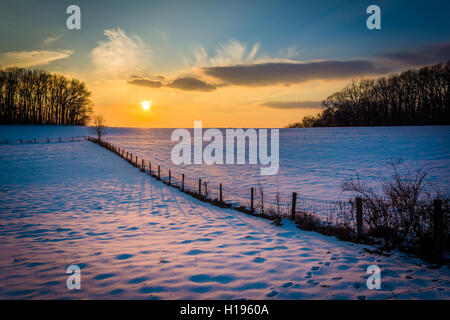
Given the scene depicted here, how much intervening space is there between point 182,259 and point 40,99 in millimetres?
102811

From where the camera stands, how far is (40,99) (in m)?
78.8

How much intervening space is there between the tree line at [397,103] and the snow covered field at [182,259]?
74908 mm

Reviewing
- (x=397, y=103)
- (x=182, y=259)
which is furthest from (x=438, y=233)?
(x=397, y=103)

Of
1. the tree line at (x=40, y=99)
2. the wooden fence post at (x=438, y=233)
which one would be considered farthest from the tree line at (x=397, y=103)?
the tree line at (x=40, y=99)

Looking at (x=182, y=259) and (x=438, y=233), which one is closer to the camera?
(x=438, y=233)

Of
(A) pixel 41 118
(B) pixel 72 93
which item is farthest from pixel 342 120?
(A) pixel 41 118

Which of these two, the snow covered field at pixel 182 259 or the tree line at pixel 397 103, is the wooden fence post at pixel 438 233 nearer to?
the snow covered field at pixel 182 259

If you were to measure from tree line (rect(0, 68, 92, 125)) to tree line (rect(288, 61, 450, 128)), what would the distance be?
9418cm

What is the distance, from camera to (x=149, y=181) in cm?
1891

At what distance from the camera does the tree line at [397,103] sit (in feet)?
200

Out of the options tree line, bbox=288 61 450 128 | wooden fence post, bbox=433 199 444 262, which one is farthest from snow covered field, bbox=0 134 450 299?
tree line, bbox=288 61 450 128

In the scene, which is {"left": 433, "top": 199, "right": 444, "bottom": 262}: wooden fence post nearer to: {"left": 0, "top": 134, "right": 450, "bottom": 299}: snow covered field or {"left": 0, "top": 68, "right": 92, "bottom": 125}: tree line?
{"left": 0, "top": 134, "right": 450, "bottom": 299}: snow covered field

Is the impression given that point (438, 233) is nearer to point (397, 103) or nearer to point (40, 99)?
point (397, 103)
